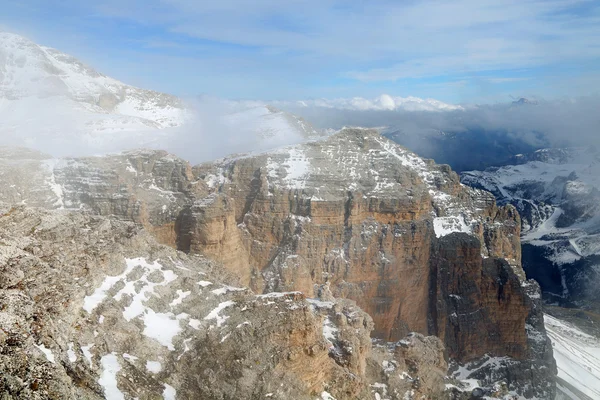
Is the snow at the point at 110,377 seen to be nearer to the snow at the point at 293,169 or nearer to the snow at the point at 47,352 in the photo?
the snow at the point at 47,352

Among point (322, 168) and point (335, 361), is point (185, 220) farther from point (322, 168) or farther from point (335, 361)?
point (335, 361)

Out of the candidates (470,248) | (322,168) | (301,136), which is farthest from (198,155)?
(470,248)

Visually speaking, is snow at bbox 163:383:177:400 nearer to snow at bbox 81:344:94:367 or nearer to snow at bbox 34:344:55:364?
snow at bbox 81:344:94:367

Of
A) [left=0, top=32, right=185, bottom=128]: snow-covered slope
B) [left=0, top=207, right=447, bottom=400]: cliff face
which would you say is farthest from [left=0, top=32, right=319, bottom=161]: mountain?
[left=0, top=207, right=447, bottom=400]: cliff face

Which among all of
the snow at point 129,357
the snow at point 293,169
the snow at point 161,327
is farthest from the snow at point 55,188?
the snow at point 129,357

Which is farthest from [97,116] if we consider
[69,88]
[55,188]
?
[55,188]
